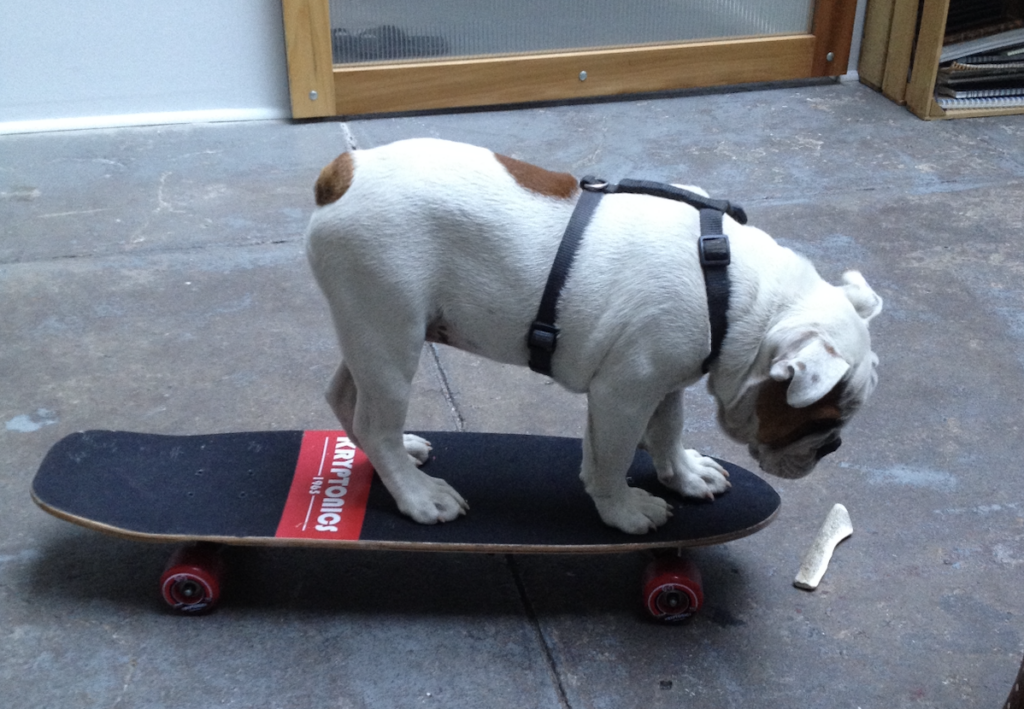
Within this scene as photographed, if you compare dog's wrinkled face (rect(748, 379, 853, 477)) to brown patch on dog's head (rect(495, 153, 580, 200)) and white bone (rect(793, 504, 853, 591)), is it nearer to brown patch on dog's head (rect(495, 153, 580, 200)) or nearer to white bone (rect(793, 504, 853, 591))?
white bone (rect(793, 504, 853, 591))

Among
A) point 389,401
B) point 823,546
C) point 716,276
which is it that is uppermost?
point 716,276

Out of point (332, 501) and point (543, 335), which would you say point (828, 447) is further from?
point (332, 501)

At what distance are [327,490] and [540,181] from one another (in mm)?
972

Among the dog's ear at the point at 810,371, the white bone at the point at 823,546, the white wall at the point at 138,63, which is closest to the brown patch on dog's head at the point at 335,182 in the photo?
the dog's ear at the point at 810,371

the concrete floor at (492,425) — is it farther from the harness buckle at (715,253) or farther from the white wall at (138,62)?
the harness buckle at (715,253)

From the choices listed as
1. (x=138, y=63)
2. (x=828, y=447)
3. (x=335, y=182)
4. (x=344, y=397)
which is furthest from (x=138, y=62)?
(x=828, y=447)

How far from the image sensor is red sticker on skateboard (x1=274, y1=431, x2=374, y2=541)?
101 inches

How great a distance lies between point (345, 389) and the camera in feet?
9.01

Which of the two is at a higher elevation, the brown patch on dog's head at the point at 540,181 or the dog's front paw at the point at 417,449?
the brown patch on dog's head at the point at 540,181

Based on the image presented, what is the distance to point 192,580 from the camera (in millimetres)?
2504

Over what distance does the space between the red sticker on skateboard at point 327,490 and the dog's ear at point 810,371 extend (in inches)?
42.1

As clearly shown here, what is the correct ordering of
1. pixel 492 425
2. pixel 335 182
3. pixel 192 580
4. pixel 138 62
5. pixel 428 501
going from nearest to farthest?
pixel 335 182, pixel 192 580, pixel 428 501, pixel 492 425, pixel 138 62

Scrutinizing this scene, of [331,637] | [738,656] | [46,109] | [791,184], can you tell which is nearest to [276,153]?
[46,109]

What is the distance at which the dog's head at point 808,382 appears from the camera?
7.06ft
